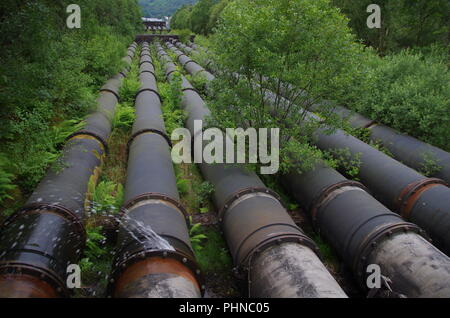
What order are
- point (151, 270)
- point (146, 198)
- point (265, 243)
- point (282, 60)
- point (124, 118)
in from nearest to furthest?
point (151, 270) → point (265, 243) → point (146, 198) → point (282, 60) → point (124, 118)

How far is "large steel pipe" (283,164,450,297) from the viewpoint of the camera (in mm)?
5348

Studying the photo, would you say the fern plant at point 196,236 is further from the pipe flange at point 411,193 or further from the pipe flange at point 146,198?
the pipe flange at point 411,193

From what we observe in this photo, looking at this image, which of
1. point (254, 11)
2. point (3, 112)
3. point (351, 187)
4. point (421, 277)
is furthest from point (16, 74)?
point (421, 277)

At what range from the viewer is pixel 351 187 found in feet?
25.3

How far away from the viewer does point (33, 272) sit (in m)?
4.70

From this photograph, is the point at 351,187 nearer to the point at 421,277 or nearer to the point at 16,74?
the point at 421,277

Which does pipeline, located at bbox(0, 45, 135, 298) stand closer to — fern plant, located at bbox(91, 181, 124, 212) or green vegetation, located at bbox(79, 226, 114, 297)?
fern plant, located at bbox(91, 181, 124, 212)

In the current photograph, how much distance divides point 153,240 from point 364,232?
13.6 ft

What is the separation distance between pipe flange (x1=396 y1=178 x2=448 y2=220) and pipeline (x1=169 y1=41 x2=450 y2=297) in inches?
40.8

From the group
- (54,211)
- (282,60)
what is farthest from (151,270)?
(282,60)

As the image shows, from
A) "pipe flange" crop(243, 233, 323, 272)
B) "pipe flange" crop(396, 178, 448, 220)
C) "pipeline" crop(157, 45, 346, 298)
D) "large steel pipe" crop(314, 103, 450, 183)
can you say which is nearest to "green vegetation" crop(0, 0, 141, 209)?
"pipeline" crop(157, 45, 346, 298)

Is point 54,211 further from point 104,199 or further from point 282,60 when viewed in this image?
point 282,60

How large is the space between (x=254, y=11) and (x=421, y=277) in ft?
22.5

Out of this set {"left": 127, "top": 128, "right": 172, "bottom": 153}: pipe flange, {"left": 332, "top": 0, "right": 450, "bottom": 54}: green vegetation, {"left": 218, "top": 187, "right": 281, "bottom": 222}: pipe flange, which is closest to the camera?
{"left": 218, "top": 187, "right": 281, "bottom": 222}: pipe flange
